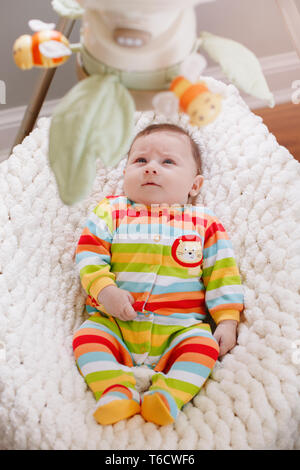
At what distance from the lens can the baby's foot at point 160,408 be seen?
2.55 feet

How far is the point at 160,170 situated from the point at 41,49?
0.55 meters

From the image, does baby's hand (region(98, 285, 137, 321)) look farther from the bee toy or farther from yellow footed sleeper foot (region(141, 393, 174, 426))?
the bee toy

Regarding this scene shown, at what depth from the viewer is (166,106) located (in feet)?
1.58

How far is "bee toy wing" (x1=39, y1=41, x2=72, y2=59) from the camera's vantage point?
51 cm

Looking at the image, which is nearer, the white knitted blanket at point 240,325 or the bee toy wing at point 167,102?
the bee toy wing at point 167,102

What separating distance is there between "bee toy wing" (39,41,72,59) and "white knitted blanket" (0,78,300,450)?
6.5 inches

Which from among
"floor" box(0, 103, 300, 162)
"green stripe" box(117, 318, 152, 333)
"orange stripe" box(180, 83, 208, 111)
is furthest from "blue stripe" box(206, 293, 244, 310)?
"floor" box(0, 103, 300, 162)

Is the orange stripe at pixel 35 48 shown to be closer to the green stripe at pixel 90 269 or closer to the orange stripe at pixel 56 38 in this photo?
the orange stripe at pixel 56 38

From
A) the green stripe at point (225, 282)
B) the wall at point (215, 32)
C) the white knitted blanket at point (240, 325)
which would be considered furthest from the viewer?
the wall at point (215, 32)

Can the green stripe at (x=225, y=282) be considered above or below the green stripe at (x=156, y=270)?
below

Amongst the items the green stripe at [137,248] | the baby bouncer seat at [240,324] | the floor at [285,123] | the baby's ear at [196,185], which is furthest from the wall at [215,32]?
the green stripe at [137,248]

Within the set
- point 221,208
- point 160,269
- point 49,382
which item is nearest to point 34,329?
point 49,382

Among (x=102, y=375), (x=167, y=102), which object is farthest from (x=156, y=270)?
(x=167, y=102)

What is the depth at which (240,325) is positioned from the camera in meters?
0.94
